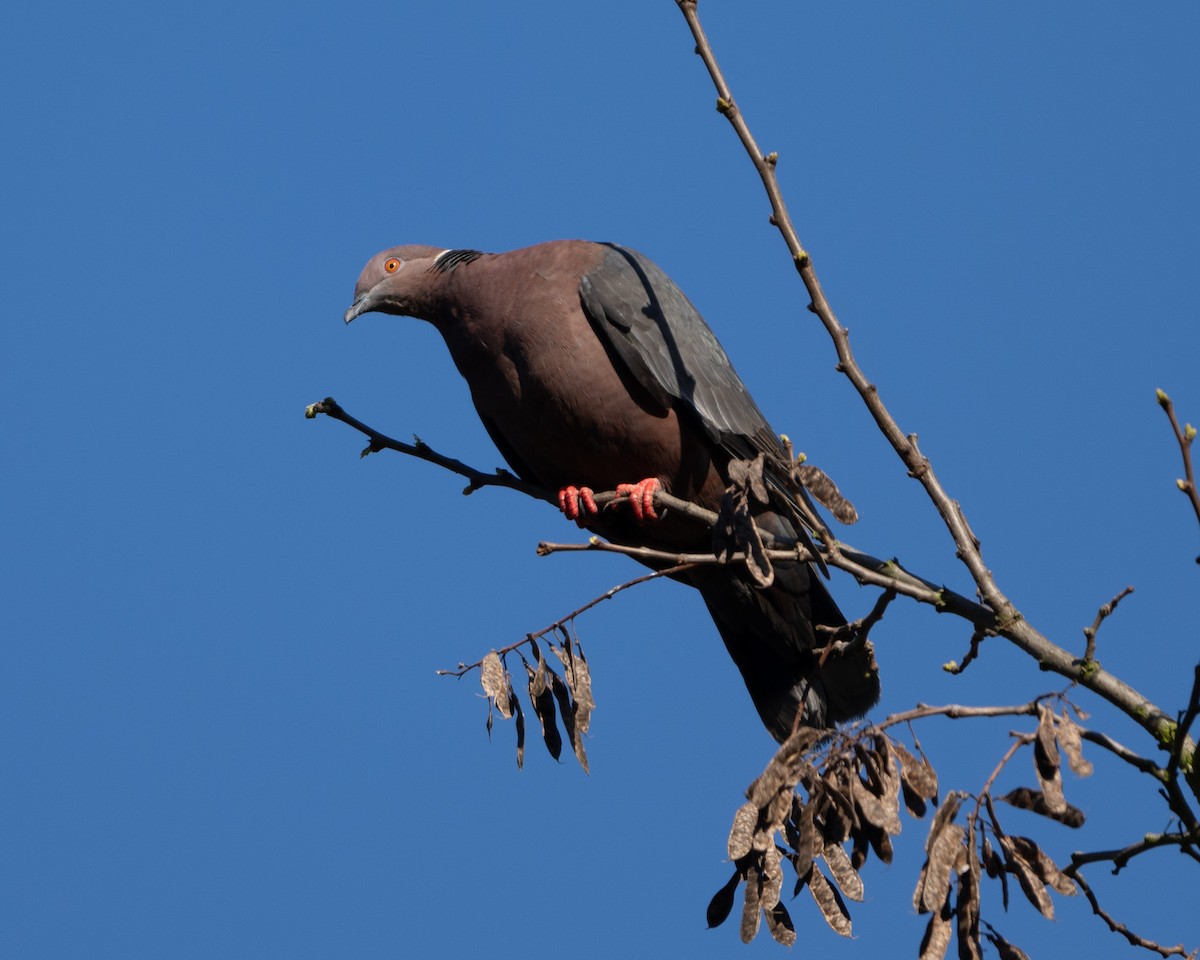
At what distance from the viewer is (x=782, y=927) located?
350 cm

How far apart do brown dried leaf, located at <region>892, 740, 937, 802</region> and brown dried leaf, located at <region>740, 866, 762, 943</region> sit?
1.30ft

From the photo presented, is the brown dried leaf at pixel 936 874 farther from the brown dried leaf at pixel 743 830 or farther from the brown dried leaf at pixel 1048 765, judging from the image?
the brown dried leaf at pixel 743 830

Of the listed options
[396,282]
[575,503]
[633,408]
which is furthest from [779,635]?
[396,282]

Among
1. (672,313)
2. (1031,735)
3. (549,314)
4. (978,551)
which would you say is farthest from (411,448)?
(1031,735)

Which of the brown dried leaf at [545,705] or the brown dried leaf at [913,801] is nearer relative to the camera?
the brown dried leaf at [913,801]

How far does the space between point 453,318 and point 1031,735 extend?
A: 3.84 m

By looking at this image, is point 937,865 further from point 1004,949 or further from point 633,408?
point 633,408

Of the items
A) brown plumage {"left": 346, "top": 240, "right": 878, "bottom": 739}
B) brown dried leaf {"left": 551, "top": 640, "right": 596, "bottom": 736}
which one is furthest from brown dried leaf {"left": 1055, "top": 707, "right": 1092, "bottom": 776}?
brown plumage {"left": 346, "top": 240, "right": 878, "bottom": 739}

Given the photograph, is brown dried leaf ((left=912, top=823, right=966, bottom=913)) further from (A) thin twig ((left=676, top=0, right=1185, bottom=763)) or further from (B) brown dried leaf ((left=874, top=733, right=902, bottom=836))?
(A) thin twig ((left=676, top=0, right=1185, bottom=763))

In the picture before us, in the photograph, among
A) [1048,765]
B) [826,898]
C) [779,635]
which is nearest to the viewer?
[1048,765]

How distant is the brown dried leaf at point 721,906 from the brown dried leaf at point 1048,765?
0.83 metres

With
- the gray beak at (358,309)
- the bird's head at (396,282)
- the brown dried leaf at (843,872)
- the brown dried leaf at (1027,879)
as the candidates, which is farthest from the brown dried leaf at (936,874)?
the gray beak at (358,309)

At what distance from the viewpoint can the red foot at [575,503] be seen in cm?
581

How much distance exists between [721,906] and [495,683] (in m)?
0.83
